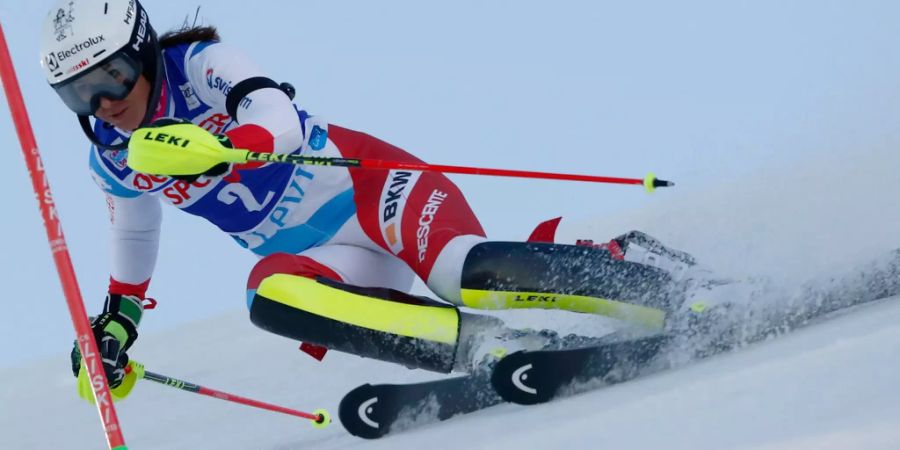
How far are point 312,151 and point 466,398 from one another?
33.3 inches

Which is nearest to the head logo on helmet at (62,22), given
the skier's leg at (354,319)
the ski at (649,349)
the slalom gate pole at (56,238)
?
the slalom gate pole at (56,238)

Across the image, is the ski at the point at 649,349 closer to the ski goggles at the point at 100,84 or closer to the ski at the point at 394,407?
the ski at the point at 394,407

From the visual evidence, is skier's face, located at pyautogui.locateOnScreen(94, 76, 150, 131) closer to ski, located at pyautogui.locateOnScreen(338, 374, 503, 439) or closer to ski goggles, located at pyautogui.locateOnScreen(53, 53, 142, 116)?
ski goggles, located at pyautogui.locateOnScreen(53, 53, 142, 116)

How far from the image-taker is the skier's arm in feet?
9.20

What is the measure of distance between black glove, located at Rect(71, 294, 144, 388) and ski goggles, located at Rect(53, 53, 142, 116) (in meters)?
0.66

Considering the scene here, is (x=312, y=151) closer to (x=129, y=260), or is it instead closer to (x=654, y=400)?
(x=129, y=260)

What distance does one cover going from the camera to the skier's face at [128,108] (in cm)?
295

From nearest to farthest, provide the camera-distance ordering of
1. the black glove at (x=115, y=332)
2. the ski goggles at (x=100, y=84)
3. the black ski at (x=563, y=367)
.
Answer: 1. the black ski at (x=563, y=367)
2. the ski goggles at (x=100, y=84)
3. the black glove at (x=115, y=332)

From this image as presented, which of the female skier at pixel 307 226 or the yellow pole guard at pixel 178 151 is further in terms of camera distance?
the female skier at pixel 307 226

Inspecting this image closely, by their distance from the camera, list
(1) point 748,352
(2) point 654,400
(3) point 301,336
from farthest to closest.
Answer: (3) point 301,336 < (1) point 748,352 < (2) point 654,400

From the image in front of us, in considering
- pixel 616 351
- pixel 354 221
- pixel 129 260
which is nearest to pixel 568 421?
pixel 616 351

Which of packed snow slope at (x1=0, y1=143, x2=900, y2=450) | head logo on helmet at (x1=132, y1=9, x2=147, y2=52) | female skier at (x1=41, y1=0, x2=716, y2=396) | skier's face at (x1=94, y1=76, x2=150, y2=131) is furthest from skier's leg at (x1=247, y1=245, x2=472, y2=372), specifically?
head logo on helmet at (x1=132, y1=9, x2=147, y2=52)

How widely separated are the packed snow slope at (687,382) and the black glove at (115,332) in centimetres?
51

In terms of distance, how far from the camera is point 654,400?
2.13 meters
